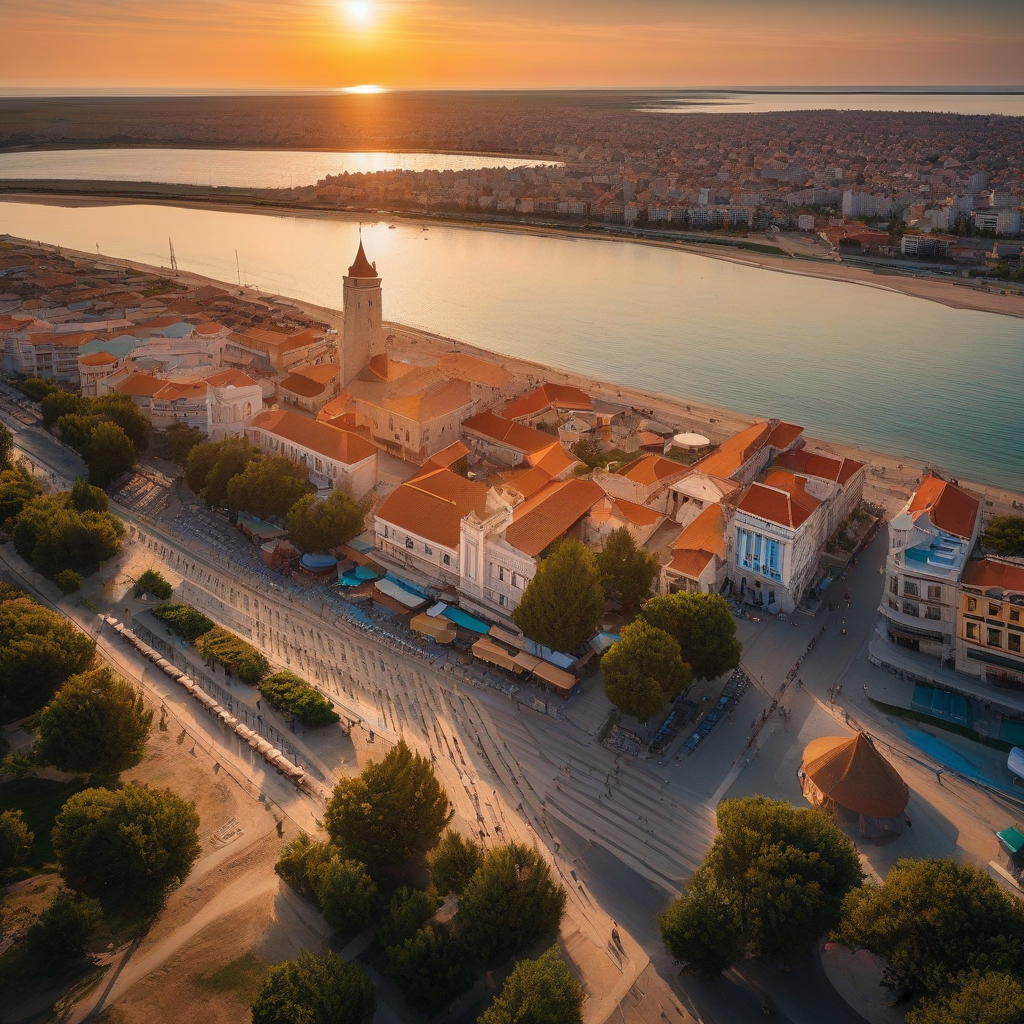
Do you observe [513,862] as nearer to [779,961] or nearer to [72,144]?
[779,961]

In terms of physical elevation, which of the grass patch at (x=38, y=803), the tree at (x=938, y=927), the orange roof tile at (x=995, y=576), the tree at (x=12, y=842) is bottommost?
the grass patch at (x=38, y=803)

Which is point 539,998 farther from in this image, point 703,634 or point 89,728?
point 89,728

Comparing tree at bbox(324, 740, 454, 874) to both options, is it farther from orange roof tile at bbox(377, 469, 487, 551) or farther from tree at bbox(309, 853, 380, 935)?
orange roof tile at bbox(377, 469, 487, 551)

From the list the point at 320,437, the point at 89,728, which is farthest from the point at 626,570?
the point at 89,728

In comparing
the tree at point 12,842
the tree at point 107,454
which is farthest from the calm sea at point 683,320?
the tree at point 12,842

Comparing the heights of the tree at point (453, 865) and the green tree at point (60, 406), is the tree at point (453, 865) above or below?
above

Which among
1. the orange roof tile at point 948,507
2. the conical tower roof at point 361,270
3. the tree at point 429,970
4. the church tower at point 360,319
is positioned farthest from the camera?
the conical tower roof at point 361,270

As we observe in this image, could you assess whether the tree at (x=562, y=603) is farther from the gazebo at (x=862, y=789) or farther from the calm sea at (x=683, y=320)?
the calm sea at (x=683, y=320)
